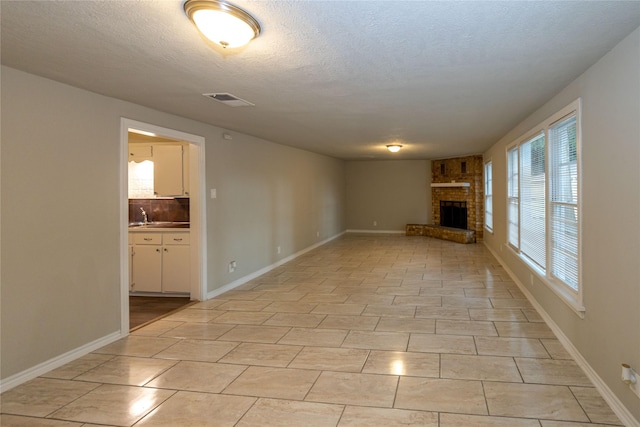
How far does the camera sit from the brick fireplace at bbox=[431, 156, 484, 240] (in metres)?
10.7

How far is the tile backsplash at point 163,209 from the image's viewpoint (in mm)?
6406

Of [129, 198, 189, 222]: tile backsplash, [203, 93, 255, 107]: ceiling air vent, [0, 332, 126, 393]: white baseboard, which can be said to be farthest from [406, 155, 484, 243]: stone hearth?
[0, 332, 126, 393]: white baseboard

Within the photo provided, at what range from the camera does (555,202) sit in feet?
13.0

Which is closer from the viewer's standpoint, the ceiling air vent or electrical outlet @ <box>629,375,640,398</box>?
electrical outlet @ <box>629,375,640,398</box>

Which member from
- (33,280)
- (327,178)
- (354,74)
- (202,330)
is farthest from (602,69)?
(327,178)

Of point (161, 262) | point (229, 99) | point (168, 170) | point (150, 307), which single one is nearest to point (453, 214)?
point (168, 170)

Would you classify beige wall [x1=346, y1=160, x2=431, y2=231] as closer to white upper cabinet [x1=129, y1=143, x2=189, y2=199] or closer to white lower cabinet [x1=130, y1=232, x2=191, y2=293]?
white upper cabinet [x1=129, y1=143, x2=189, y2=199]

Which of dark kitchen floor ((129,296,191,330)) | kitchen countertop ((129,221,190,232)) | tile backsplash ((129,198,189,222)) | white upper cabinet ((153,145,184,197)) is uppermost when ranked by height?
white upper cabinet ((153,145,184,197))

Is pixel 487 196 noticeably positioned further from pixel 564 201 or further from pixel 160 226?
pixel 160 226

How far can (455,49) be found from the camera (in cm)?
263

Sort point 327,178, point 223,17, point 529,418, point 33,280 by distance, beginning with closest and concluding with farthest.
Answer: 1. point 223,17
2. point 529,418
3. point 33,280
4. point 327,178

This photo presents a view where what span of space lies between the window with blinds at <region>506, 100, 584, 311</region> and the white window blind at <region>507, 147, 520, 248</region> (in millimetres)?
817

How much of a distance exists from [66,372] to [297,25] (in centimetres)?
296

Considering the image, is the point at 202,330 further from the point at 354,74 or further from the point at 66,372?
the point at 354,74
